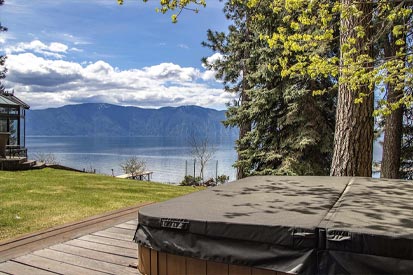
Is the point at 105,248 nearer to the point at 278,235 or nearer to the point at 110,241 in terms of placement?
the point at 110,241

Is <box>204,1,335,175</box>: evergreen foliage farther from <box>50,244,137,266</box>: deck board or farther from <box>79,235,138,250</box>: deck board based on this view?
<box>50,244,137,266</box>: deck board

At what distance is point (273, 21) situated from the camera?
8.41 metres

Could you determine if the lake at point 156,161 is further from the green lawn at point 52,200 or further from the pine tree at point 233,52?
the green lawn at point 52,200

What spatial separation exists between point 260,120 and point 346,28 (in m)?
4.93

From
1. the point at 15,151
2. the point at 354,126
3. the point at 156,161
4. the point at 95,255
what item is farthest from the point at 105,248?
the point at 156,161

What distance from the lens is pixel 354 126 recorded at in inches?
172

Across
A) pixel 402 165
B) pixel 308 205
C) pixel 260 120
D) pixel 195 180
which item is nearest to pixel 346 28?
pixel 308 205

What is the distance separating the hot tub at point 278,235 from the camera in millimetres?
1758

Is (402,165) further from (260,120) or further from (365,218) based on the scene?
(365,218)

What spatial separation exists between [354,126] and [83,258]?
368 cm

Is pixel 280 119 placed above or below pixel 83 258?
above

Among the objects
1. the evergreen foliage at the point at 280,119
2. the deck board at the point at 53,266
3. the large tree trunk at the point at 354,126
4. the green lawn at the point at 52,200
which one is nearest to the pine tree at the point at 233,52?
the evergreen foliage at the point at 280,119

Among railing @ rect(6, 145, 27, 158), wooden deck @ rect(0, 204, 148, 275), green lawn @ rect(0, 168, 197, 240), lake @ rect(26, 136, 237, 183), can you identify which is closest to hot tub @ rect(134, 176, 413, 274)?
wooden deck @ rect(0, 204, 148, 275)

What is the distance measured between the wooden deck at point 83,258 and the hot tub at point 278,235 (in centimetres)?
31
